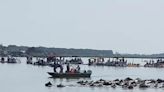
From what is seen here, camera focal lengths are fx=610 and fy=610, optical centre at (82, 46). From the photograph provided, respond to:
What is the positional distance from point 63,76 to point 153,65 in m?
61.4

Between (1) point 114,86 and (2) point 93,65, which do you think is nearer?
(1) point 114,86

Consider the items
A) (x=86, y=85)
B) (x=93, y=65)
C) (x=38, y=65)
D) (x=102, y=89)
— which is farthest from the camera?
(x=93, y=65)

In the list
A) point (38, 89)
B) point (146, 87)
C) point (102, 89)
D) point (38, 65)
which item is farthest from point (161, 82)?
point (38, 65)

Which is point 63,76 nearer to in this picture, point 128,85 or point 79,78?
point 79,78

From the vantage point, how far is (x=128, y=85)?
67.0 metres

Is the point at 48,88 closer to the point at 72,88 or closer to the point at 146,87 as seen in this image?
the point at 72,88

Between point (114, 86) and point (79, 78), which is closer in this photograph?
point (114, 86)

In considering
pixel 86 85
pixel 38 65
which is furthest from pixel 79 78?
pixel 38 65

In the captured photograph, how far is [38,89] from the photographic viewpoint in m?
64.6

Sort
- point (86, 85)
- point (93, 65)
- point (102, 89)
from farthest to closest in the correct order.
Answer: point (93, 65) → point (86, 85) → point (102, 89)

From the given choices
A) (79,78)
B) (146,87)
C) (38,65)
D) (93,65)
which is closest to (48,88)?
(146,87)

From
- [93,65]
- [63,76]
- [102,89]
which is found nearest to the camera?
[102,89]

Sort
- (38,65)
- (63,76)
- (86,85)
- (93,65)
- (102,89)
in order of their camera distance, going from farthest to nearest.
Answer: (93,65)
(38,65)
(63,76)
(86,85)
(102,89)

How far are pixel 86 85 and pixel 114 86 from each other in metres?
3.45
